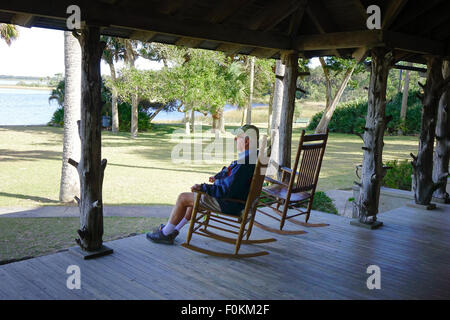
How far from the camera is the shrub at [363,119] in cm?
2328

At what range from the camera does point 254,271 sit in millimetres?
3402

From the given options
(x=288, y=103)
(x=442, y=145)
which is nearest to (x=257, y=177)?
(x=288, y=103)

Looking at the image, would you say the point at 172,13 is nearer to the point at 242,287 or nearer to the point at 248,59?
the point at 242,287

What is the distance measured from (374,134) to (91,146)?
122 inches

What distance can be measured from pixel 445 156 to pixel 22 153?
1286 centimetres

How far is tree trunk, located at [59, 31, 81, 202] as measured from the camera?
8477 millimetres

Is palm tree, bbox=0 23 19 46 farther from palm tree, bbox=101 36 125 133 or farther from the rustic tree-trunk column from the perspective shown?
the rustic tree-trunk column

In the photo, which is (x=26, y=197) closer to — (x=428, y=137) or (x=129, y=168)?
(x=129, y=168)

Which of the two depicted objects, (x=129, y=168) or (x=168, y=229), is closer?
(x=168, y=229)

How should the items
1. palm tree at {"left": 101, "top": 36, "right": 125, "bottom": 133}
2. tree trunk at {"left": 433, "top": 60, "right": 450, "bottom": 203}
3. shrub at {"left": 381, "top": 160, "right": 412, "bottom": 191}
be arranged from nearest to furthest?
tree trunk at {"left": 433, "top": 60, "right": 450, "bottom": 203}
shrub at {"left": 381, "top": 160, "right": 412, "bottom": 191}
palm tree at {"left": 101, "top": 36, "right": 125, "bottom": 133}

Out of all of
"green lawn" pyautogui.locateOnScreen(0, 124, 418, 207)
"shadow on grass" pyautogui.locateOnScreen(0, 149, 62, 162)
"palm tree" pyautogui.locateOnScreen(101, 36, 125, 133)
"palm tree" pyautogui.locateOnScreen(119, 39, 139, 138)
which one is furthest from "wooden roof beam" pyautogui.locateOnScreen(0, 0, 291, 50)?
"palm tree" pyautogui.locateOnScreen(101, 36, 125, 133)

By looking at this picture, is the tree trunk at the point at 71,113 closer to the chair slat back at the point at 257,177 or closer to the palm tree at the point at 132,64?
the chair slat back at the point at 257,177

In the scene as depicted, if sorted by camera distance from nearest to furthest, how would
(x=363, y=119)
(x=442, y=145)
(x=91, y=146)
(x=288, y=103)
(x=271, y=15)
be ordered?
(x=91, y=146)
(x=271, y=15)
(x=288, y=103)
(x=442, y=145)
(x=363, y=119)

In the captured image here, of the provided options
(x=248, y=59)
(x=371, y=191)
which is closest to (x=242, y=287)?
(x=371, y=191)
